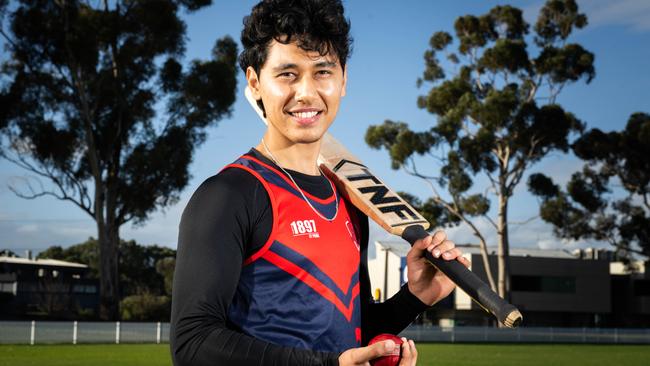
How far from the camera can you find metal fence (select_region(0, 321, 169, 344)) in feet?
83.7

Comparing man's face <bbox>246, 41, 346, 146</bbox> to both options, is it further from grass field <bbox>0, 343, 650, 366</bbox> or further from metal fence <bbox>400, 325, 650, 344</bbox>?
metal fence <bbox>400, 325, 650, 344</bbox>

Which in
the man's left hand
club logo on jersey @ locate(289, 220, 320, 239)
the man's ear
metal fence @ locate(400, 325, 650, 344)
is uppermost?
the man's ear

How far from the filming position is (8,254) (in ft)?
193

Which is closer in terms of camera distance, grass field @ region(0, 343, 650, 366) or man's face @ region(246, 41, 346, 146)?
man's face @ region(246, 41, 346, 146)

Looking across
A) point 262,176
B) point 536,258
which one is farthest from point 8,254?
point 262,176

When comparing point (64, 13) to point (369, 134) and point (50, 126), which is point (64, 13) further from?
point (369, 134)

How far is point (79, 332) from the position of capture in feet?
88.5

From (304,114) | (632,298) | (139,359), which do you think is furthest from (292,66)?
(632,298)

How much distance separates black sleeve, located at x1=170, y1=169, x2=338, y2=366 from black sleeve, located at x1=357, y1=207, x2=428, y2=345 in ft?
1.86

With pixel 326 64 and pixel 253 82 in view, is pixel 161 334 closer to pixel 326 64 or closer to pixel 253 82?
pixel 253 82

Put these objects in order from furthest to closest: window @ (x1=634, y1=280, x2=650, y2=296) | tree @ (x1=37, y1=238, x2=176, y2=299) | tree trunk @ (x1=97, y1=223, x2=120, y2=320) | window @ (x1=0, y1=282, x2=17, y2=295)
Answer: tree @ (x1=37, y1=238, x2=176, y2=299) < window @ (x1=634, y1=280, x2=650, y2=296) < window @ (x1=0, y1=282, x2=17, y2=295) < tree trunk @ (x1=97, y1=223, x2=120, y2=320)

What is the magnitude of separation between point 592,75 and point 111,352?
1113 inches

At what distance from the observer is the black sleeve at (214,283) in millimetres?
1735

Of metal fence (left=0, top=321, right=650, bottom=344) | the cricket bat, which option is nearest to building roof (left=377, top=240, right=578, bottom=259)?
metal fence (left=0, top=321, right=650, bottom=344)
